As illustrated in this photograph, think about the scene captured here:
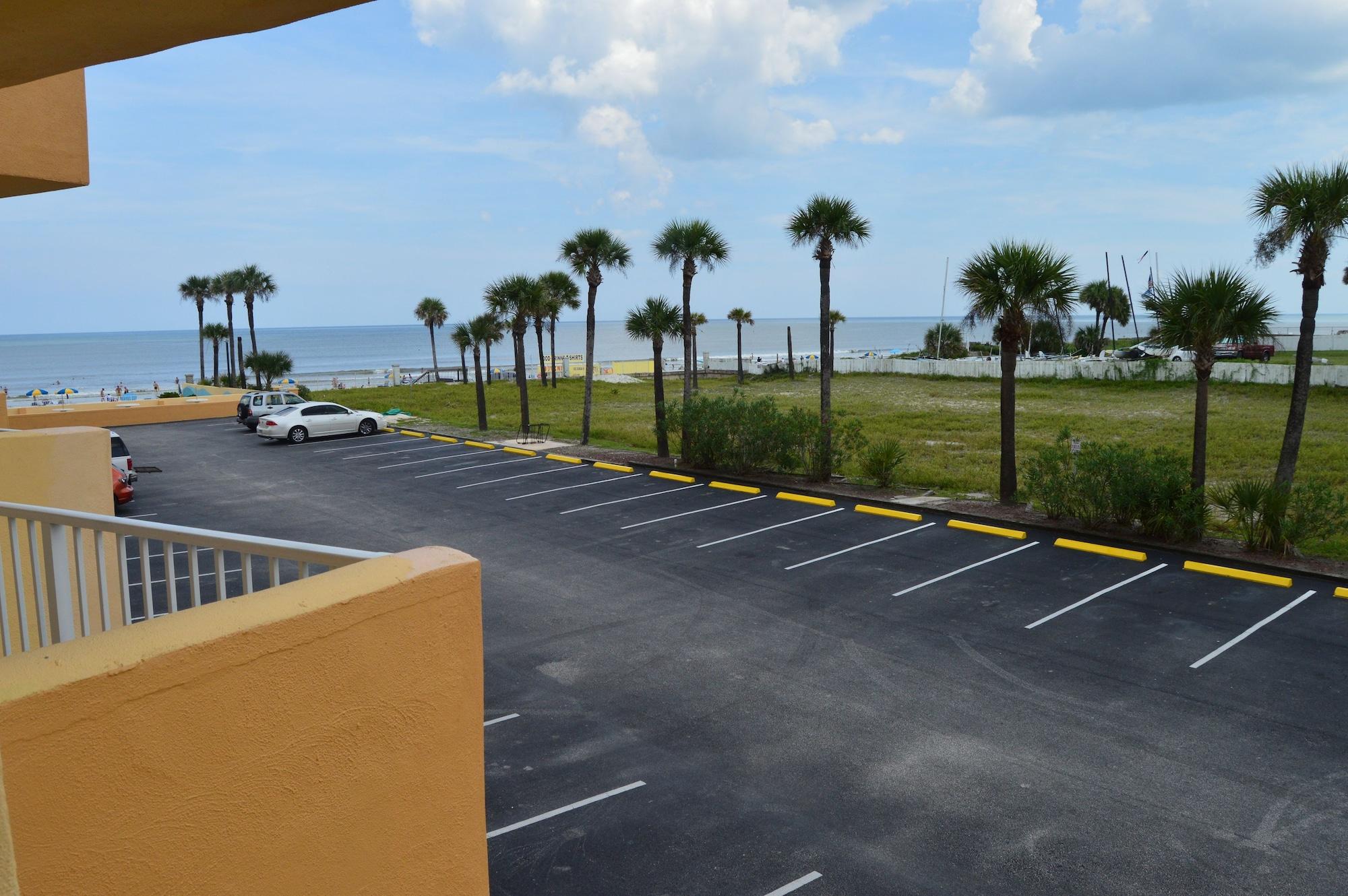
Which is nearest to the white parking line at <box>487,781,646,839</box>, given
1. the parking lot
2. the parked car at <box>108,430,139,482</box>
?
the parking lot

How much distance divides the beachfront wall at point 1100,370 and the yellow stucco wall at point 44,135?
123 ft

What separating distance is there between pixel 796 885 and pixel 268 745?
4.23 metres

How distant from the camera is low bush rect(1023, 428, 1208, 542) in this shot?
1509cm

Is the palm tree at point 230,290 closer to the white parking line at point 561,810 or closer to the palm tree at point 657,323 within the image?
the palm tree at point 657,323

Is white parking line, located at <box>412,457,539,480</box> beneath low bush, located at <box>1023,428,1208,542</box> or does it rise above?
beneath

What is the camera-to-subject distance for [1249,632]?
1123cm

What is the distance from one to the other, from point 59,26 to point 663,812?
622cm

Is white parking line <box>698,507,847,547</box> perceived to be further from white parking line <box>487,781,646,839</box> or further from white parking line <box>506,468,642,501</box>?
white parking line <box>487,781,646,839</box>

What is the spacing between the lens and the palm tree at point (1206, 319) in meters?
14.9

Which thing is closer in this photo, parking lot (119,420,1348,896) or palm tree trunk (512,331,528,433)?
parking lot (119,420,1348,896)

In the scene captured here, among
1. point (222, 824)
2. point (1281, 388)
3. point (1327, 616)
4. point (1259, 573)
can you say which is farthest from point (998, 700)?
point (1281, 388)

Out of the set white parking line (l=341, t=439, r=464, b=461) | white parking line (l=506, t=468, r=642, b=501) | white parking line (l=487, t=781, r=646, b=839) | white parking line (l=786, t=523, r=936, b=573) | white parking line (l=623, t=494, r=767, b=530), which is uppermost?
white parking line (l=341, t=439, r=464, b=461)

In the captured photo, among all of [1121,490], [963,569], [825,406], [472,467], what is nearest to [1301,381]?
[1121,490]

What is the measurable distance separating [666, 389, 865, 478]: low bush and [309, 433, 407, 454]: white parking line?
38.2 ft
